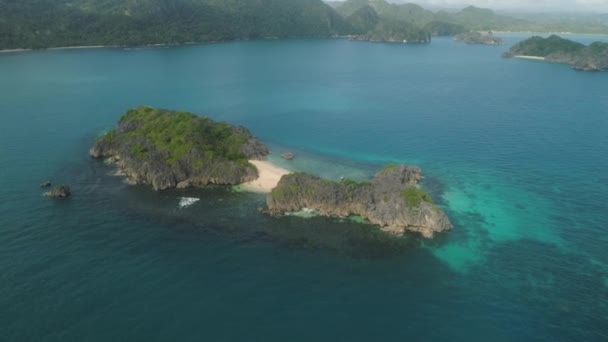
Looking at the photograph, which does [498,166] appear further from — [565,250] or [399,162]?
[565,250]

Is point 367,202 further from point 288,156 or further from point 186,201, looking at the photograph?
point 186,201

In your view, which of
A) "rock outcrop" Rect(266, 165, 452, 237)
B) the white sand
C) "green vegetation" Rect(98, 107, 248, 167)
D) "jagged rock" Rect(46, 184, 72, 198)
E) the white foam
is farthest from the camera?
"green vegetation" Rect(98, 107, 248, 167)

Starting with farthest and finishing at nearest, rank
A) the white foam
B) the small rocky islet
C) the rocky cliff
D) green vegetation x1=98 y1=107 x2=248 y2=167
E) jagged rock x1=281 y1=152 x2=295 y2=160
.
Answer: jagged rock x1=281 y1=152 x2=295 y2=160 → green vegetation x1=98 y1=107 x2=248 y2=167 → the rocky cliff → the white foam → the small rocky islet

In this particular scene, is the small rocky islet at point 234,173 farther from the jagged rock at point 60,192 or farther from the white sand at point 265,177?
the jagged rock at point 60,192

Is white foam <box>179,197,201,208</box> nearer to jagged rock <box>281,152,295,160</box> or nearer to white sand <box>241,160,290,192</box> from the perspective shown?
white sand <box>241,160,290,192</box>

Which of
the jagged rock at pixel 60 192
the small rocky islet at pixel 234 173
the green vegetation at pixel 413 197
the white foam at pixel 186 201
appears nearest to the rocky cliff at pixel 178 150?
the small rocky islet at pixel 234 173

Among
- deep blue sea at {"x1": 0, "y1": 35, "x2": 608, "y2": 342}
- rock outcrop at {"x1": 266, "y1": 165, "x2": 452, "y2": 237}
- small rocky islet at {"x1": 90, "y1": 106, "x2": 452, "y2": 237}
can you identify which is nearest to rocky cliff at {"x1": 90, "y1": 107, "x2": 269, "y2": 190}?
small rocky islet at {"x1": 90, "y1": 106, "x2": 452, "y2": 237}
